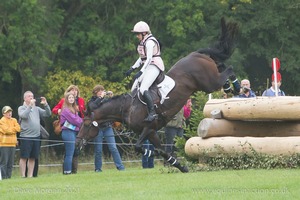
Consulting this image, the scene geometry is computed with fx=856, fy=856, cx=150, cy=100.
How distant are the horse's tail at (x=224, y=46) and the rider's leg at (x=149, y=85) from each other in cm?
136

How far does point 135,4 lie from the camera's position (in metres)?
37.2

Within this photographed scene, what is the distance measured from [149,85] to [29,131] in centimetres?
416

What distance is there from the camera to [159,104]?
15.4 meters

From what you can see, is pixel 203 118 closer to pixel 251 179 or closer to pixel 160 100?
pixel 160 100

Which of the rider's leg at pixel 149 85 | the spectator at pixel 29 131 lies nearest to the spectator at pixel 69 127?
the spectator at pixel 29 131

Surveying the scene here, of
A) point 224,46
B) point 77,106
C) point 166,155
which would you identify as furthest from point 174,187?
point 77,106

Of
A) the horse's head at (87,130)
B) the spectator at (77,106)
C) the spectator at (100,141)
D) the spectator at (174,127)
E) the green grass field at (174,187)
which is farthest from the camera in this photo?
the spectator at (174,127)

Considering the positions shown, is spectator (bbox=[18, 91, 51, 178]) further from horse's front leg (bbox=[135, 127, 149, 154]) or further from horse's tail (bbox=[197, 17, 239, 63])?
horse's tail (bbox=[197, 17, 239, 63])

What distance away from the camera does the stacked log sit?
587 inches

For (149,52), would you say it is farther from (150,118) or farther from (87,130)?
(87,130)

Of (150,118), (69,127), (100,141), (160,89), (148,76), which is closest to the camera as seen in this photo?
(150,118)

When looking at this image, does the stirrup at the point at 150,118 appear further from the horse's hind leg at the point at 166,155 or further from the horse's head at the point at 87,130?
the horse's head at the point at 87,130

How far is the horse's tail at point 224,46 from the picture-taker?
1625cm

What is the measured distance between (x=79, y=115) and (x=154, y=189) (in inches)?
279
